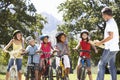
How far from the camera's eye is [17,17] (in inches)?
1687

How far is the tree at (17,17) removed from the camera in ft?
134

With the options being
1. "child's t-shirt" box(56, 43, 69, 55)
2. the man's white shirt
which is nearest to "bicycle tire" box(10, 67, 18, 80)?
"child's t-shirt" box(56, 43, 69, 55)

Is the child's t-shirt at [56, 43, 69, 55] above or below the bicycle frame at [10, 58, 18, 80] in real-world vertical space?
above

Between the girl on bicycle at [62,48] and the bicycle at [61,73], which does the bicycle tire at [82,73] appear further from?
the bicycle at [61,73]

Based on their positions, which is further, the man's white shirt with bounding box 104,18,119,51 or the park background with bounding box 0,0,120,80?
the park background with bounding box 0,0,120,80

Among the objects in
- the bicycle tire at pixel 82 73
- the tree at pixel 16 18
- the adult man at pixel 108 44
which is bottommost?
the bicycle tire at pixel 82 73

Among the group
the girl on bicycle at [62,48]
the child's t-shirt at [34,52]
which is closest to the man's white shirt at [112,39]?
the girl on bicycle at [62,48]

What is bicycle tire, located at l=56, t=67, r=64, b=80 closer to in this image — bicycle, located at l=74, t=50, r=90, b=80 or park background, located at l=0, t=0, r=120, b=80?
bicycle, located at l=74, t=50, r=90, b=80

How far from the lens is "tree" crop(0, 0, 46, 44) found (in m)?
40.9

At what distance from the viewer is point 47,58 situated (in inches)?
494

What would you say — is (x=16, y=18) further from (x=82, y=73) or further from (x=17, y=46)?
(x=82, y=73)

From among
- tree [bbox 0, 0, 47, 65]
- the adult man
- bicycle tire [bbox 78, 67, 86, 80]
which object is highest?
tree [bbox 0, 0, 47, 65]

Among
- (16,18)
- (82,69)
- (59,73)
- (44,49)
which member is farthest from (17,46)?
(16,18)

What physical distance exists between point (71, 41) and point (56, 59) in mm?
39709
